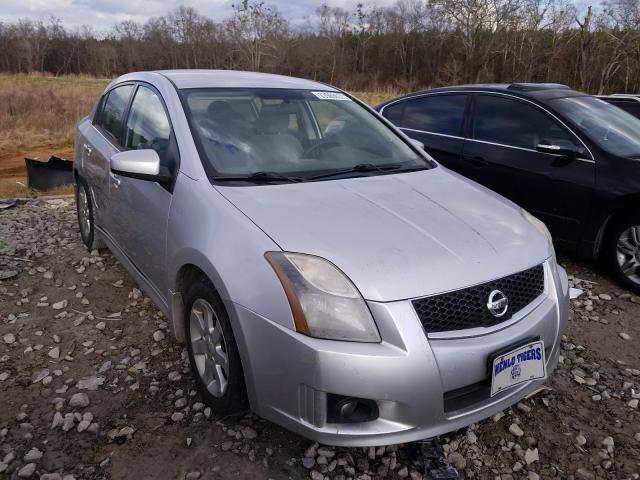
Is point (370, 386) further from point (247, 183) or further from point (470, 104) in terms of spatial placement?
point (470, 104)

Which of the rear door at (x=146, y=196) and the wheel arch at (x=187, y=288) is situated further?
the rear door at (x=146, y=196)

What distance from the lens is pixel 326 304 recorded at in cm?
184

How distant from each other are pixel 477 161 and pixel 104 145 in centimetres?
327

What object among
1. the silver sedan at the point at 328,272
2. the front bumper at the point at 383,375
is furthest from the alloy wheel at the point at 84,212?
the front bumper at the point at 383,375

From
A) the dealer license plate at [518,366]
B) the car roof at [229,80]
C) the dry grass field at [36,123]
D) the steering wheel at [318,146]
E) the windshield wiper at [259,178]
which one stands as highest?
the car roof at [229,80]

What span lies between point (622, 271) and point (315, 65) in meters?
48.5

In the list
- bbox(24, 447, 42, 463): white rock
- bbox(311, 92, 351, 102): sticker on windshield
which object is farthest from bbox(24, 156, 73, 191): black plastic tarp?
bbox(24, 447, 42, 463): white rock

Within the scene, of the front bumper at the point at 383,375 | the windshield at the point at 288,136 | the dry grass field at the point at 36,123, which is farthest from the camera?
the dry grass field at the point at 36,123

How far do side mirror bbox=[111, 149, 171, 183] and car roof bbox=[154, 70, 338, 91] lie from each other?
63 cm

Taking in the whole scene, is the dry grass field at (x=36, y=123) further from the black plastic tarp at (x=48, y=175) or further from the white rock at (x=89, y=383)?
the white rock at (x=89, y=383)

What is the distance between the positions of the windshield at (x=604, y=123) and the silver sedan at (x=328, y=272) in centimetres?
201

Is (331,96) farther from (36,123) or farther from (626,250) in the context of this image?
(36,123)

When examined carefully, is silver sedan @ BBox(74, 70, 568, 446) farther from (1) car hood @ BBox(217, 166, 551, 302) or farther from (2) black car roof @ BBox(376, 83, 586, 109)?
(2) black car roof @ BBox(376, 83, 586, 109)

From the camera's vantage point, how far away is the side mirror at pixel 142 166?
253 centimetres
